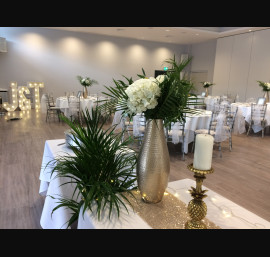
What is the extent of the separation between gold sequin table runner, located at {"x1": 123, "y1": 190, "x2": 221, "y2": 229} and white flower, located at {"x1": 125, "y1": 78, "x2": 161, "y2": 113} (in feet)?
1.56

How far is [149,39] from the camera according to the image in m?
12.3

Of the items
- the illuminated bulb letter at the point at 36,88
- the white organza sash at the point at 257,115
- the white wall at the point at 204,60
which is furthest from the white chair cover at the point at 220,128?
the illuminated bulb letter at the point at 36,88

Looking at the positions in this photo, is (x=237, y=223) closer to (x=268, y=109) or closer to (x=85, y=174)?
(x=85, y=174)

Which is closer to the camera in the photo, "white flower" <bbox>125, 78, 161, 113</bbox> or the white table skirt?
"white flower" <bbox>125, 78, 161, 113</bbox>

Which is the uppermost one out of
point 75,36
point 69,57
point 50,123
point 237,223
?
point 75,36

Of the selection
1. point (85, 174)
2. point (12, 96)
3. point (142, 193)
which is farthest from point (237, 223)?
point (12, 96)

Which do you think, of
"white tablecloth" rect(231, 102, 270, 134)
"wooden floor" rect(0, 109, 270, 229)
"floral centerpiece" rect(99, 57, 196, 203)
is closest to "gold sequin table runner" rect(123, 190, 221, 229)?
"floral centerpiece" rect(99, 57, 196, 203)

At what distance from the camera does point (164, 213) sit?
120 cm

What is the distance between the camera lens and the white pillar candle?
3.22 feet

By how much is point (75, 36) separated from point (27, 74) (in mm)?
2697

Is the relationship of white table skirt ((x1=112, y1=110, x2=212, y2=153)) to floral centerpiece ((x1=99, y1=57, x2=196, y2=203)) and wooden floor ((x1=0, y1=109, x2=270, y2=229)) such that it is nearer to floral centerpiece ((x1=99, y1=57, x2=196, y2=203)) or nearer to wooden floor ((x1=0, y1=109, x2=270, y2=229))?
wooden floor ((x1=0, y1=109, x2=270, y2=229))

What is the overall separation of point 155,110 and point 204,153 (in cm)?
31

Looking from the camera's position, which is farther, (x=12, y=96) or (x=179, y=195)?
(x=12, y=96)

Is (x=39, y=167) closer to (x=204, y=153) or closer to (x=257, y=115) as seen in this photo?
(x=204, y=153)
